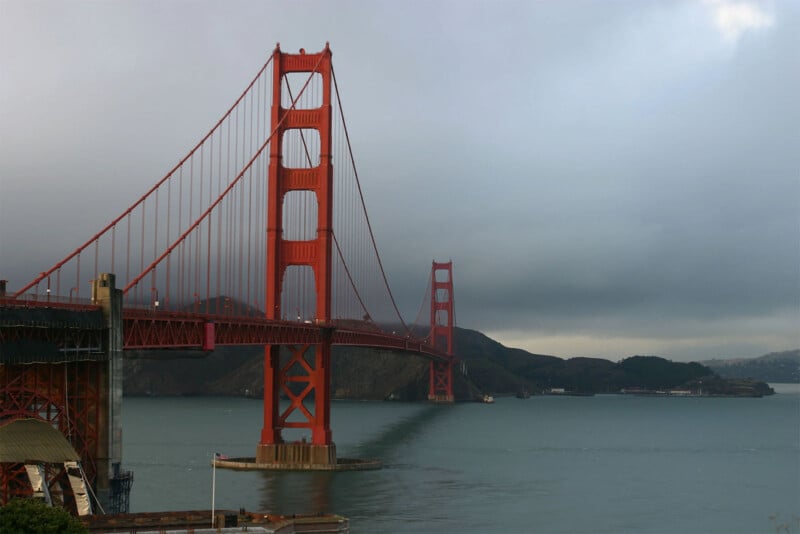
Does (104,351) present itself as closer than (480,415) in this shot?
Yes

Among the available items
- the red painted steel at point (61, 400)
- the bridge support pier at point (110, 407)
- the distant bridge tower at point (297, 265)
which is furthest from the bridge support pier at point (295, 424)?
the red painted steel at point (61, 400)

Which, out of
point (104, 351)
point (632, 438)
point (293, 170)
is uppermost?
point (293, 170)

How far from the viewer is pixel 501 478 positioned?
6850 cm

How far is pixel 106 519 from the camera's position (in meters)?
35.3

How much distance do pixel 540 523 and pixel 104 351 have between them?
22.7 meters

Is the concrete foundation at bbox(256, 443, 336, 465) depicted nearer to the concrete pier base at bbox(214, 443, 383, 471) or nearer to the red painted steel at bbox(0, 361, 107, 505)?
the concrete pier base at bbox(214, 443, 383, 471)

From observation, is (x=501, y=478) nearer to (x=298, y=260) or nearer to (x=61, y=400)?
(x=298, y=260)

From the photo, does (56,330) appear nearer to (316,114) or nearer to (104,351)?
(104,351)

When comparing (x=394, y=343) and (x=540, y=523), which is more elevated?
(x=394, y=343)

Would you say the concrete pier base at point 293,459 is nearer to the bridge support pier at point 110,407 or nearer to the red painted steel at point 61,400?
the bridge support pier at point 110,407

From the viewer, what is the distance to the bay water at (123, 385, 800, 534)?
51.7 meters

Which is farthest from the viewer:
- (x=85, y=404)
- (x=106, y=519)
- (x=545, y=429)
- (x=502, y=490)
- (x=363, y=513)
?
(x=545, y=429)

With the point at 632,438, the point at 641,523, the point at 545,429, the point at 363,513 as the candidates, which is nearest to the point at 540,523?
the point at 641,523

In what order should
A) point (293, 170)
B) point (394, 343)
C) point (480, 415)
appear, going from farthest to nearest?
point (480, 415) → point (394, 343) → point (293, 170)
